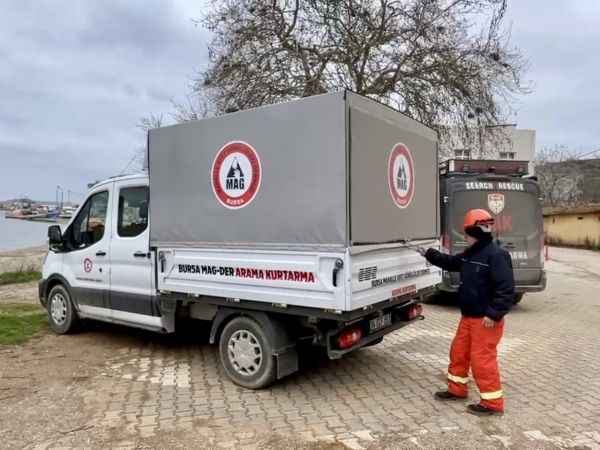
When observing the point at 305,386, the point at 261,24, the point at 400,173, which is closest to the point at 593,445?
the point at 305,386

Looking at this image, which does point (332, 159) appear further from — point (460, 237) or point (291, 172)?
point (460, 237)

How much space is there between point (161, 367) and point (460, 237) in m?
5.84

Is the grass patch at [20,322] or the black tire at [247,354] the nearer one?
the black tire at [247,354]

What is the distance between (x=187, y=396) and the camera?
14.7ft

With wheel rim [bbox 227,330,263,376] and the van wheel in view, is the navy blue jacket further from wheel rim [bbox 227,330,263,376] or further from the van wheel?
the van wheel

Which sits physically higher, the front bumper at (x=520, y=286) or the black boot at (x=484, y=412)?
the front bumper at (x=520, y=286)

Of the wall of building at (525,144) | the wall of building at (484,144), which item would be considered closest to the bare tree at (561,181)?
the wall of building at (525,144)

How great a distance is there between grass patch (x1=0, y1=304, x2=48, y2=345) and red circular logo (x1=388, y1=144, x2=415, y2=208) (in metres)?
5.21

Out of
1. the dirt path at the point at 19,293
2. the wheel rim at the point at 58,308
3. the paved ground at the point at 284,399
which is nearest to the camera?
the paved ground at the point at 284,399

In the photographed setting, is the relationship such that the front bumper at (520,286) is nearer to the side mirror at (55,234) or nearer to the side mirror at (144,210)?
the side mirror at (144,210)

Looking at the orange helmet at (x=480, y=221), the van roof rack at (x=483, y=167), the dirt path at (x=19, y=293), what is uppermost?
the van roof rack at (x=483, y=167)

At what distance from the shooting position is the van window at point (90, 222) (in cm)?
605

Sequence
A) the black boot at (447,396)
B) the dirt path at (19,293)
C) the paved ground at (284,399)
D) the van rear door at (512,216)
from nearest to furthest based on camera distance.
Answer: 1. the paved ground at (284,399)
2. the black boot at (447,396)
3. the van rear door at (512,216)
4. the dirt path at (19,293)

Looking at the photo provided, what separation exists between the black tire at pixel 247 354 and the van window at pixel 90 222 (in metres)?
2.42
